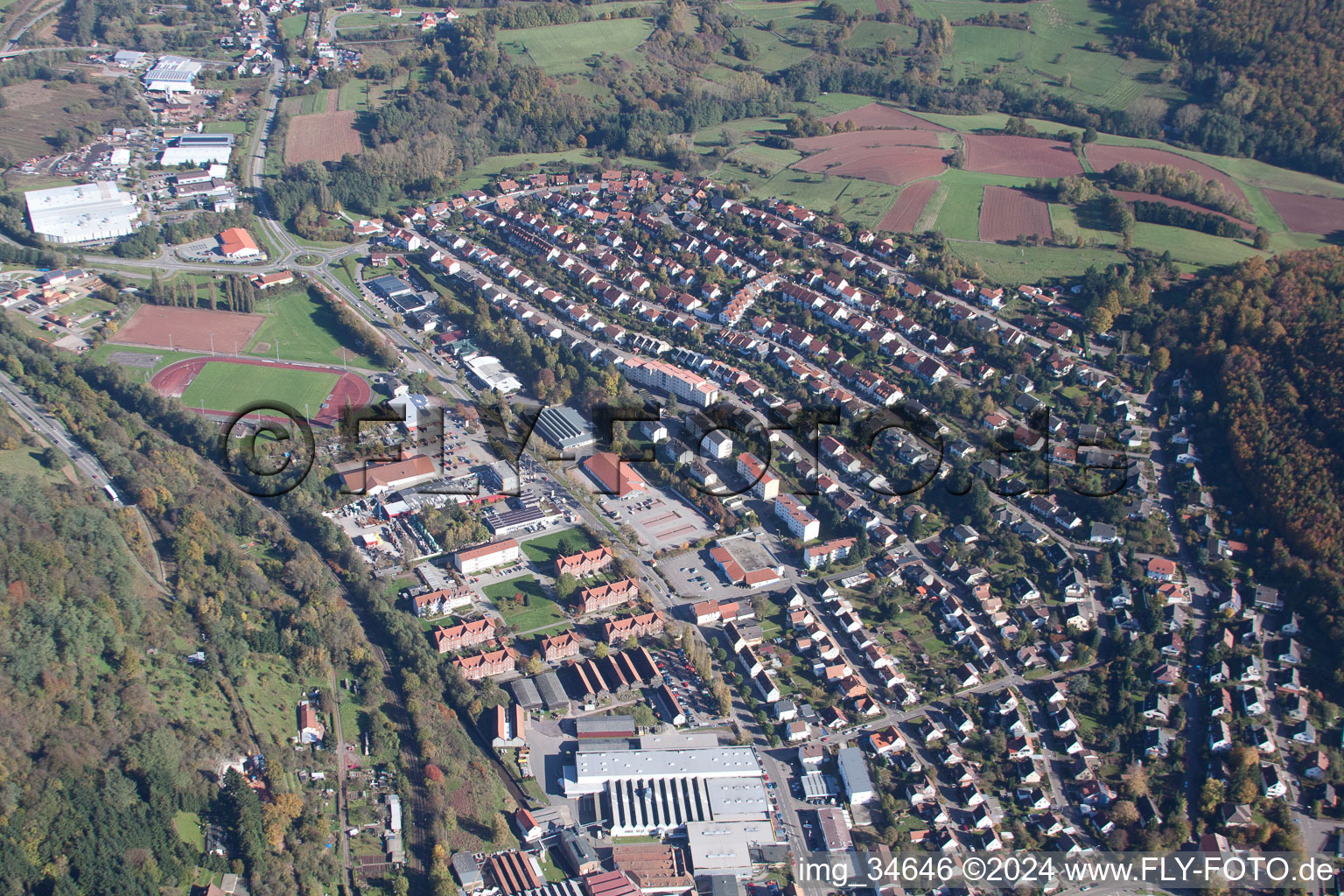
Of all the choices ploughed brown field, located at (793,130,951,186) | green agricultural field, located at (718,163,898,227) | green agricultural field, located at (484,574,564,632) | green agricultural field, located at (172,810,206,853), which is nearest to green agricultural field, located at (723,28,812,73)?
ploughed brown field, located at (793,130,951,186)

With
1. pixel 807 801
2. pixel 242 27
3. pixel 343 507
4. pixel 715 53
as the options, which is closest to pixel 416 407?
pixel 343 507

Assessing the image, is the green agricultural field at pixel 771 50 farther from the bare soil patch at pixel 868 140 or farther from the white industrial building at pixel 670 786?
the white industrial building at pixel 670 786

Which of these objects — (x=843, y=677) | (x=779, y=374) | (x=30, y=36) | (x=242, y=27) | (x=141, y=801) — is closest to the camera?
(x=141, y=801)

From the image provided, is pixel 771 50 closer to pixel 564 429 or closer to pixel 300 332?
pixel 300 332

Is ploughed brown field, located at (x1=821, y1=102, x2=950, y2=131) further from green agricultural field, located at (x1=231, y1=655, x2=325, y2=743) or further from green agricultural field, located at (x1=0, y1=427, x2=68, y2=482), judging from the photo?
green agricultural field, located at (x1=231, y1=655, x2=325, y2=743)

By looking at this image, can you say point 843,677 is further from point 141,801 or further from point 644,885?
point 141,801

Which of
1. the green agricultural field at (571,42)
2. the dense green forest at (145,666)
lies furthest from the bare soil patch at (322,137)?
the dense green forest at (145,666)
